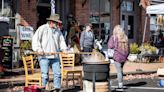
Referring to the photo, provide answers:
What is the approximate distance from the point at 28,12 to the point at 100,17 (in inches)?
220

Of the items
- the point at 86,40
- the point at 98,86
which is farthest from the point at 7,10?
the point at 98,86

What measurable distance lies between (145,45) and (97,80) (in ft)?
46.7

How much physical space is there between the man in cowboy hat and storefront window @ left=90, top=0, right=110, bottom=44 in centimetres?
1224

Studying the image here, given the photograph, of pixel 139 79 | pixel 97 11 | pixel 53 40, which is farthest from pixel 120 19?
pixel 53 40

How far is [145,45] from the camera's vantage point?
24328 millimetres

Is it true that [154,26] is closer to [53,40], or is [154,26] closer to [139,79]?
[139,79]

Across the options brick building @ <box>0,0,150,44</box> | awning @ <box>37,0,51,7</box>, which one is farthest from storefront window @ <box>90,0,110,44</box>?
awning @ <box>37,0,51,7</box>

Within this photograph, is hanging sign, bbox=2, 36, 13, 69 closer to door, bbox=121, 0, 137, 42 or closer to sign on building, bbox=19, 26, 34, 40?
sign on building, bbox=19, 26, 34, 40

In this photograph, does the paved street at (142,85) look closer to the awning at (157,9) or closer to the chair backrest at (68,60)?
the chair backrest at (68,60)

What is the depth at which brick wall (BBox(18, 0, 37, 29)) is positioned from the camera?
19.5m

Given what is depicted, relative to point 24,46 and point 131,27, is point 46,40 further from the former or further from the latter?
point 131,27

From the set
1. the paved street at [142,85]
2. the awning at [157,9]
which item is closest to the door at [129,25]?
the awning at [157,9]

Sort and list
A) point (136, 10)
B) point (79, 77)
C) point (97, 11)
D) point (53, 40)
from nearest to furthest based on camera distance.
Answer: point (53, 40) → point (79, 77) → point (97, 11) → point (136, 10)

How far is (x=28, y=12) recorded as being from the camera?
19.8 meters
